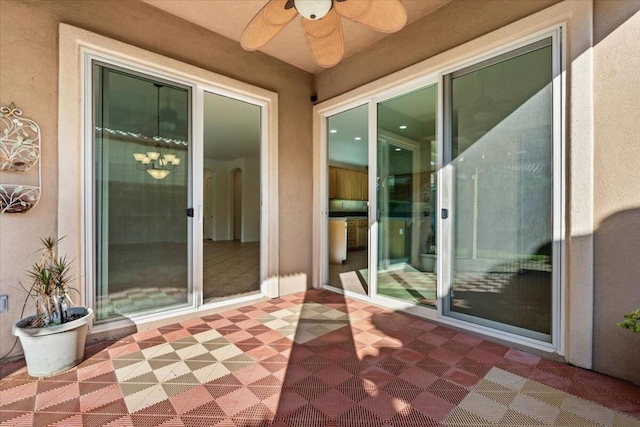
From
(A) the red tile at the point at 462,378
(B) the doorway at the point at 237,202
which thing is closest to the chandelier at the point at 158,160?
(A) the red tile at the point at 462,378

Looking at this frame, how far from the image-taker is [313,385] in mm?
1914

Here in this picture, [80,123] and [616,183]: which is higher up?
[80,123]

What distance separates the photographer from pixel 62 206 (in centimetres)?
242

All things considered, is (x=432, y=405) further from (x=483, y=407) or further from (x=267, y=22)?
(x=267, y=22)

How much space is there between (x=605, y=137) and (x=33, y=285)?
13.3 ft

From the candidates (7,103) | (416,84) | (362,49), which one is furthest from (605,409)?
(7,103)

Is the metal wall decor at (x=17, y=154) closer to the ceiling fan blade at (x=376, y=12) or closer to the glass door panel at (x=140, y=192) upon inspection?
the glass door panel at (x=140, y=192)

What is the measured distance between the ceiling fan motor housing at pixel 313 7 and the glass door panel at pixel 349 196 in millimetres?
2072

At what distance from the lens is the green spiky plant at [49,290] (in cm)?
213

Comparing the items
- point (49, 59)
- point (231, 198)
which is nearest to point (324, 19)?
point (49, 59)

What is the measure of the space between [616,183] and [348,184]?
112 inches

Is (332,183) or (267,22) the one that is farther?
(332,183)

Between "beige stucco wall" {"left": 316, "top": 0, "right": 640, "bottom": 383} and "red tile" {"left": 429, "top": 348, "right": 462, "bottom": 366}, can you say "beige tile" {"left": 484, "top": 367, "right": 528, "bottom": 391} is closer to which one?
"red tile" {"left": 429, "top": 348, "right": 462, "bottom": 366}

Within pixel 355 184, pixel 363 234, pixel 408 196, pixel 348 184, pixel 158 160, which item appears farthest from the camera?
pixel 348 184
